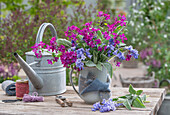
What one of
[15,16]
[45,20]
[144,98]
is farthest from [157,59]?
[144,98]

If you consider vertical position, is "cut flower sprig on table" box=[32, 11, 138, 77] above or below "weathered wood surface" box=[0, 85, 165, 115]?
above

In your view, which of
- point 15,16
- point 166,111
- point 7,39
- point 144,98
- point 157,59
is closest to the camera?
point 144,98

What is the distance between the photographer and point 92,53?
1427 millimetres

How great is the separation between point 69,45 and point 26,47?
64.0 inches

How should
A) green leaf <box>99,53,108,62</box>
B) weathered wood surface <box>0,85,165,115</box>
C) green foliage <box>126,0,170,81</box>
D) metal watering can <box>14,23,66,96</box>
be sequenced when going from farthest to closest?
green foliage <box>126,0,170,81</box>
metal watering can <box>14,23,66,96</box>
green leaf <box>99,53,108,62</box>
weathered wood surface <box>0,85,165,115</box>

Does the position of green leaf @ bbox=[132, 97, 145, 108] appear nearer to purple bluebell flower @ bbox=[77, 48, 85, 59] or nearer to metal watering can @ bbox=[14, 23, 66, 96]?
purple bluebell flower @ bbox=[77, 48, 85, 59]

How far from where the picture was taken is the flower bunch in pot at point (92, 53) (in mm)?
1376

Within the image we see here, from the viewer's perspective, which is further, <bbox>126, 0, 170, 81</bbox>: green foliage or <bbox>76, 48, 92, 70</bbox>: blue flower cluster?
<bbox>126, 0, 170, 81</bbox>: green foliage

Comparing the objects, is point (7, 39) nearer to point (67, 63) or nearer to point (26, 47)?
point (26, 47)

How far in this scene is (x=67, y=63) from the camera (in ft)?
4.50

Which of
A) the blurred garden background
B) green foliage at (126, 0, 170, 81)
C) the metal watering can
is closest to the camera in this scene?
the metal watering can

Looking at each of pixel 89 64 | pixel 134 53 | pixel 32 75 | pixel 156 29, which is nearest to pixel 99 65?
pixel 89 64

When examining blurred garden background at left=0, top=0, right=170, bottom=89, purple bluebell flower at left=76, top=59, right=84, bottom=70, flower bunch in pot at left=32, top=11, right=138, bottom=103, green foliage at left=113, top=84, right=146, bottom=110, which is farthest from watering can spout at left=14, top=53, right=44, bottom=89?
blurred garden background at left=0, top=0, right=170, bottom=89

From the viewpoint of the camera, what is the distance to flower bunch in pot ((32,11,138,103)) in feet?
4.51
